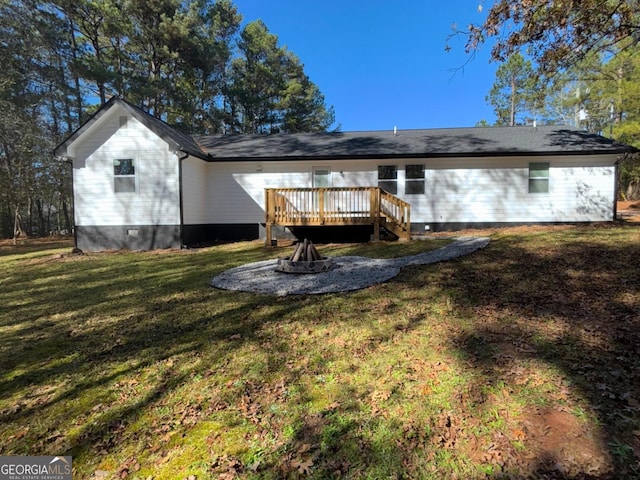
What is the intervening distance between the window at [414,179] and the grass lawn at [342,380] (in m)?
7.26

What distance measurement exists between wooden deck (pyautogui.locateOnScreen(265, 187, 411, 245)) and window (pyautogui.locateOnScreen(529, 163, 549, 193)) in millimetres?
4980

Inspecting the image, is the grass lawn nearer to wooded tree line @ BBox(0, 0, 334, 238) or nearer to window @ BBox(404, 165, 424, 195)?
window @ BBox(404, 165, 424, 195)

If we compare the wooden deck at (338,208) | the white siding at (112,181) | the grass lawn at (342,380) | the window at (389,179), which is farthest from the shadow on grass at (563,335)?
the white siding at (112,181)

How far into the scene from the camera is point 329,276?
21.9 ft

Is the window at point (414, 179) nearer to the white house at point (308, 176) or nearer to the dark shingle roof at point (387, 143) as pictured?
the white house at point (308, 176)

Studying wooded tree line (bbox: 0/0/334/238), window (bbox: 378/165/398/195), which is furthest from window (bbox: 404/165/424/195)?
wooded tree line (bbox: 0/0/334/238)

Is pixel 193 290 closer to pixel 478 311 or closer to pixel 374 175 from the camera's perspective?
pixel 478 311

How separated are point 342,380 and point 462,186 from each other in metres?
11.2

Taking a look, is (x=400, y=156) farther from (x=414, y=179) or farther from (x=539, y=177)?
(x=539, y=177)

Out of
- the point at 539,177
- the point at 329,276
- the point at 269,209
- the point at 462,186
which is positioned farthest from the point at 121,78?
the point at 539,177

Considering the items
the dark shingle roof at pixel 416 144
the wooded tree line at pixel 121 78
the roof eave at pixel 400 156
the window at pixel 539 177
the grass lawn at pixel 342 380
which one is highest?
the wooded tree line at pixel 121 78

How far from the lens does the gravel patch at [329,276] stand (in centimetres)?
591

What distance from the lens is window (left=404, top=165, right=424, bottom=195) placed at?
42.3 feet

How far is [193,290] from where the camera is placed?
6.23 m
